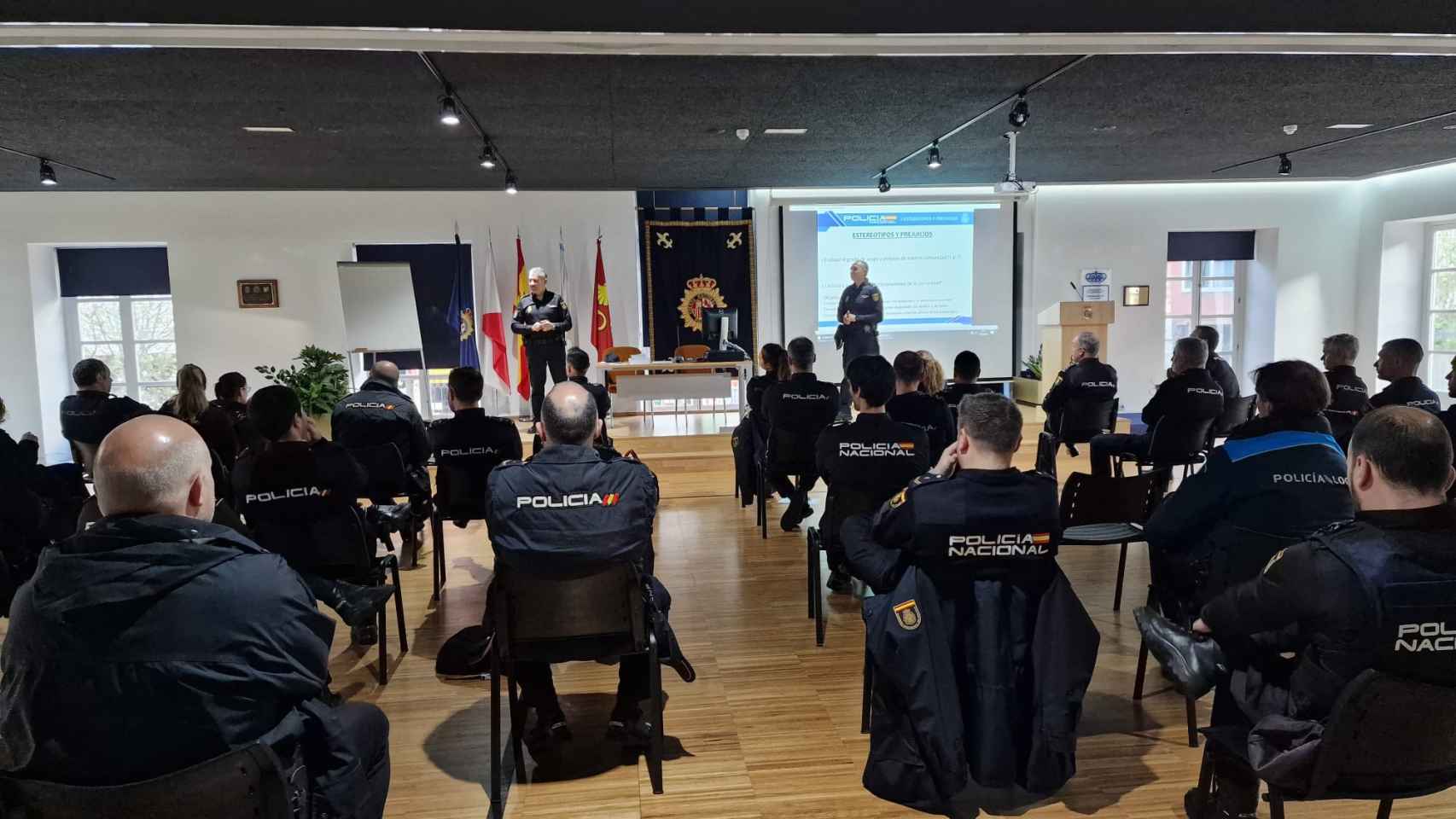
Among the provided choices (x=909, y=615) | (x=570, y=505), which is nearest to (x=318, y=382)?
(x=570, y=505)

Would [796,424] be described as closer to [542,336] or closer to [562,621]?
[562,621]

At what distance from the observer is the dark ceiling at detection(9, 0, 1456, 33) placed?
12.8ft

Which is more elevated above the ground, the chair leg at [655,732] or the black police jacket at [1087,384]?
the black police jacket at [1087,384]

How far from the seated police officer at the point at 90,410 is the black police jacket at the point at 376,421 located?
3.58 ft

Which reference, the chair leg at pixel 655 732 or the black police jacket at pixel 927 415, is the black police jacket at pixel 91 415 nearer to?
the chair leg at pixel 655 732

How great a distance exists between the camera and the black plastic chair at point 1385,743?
1595mm

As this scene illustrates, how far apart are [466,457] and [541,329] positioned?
328 centimetres

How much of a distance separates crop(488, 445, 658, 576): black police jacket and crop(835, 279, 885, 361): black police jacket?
19.5ft

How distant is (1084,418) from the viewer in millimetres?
5984

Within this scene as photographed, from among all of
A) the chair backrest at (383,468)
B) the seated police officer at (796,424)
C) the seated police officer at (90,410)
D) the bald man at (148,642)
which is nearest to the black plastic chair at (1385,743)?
the bald man at (148,642)

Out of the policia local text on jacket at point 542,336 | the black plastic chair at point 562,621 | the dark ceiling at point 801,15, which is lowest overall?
the black plastic chair at point 562,621

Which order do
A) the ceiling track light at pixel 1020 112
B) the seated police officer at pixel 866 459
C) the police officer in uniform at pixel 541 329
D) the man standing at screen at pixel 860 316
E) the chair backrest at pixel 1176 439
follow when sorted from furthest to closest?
the man standing at screen at pixel 860 316, the police officer in uniform at pixel 541 329, the ceiling track light at pixel 1020 112, the chair backrest at pixel 1176 439, the seated police officer at pixel 866 459

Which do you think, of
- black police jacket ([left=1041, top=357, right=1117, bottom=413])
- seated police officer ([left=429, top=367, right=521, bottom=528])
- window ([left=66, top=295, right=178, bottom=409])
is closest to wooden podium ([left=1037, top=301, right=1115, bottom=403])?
black police jacket ([left=1041, top=357, right=1117, bottom=413])

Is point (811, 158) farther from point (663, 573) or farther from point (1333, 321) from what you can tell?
point (1333, 321)
